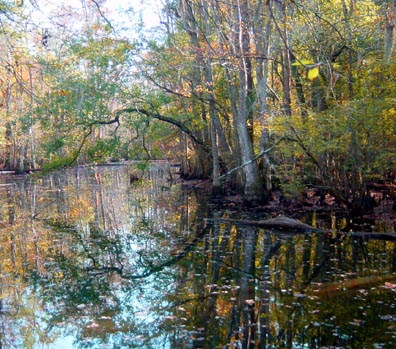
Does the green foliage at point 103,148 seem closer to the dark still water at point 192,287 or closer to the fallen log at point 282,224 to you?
the dark still water at point 192,287

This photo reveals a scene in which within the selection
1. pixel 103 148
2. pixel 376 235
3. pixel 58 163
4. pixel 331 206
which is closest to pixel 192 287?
pixel 376 235

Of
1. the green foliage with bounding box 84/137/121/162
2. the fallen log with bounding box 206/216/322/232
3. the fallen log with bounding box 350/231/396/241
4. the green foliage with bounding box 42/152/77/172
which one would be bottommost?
the fallen log with bounding box 350/231/396/241

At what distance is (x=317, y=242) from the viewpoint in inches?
417

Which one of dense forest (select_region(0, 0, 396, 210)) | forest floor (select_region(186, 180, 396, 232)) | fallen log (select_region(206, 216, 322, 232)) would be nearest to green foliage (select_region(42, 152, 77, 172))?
dense forest (select_region(0, 0, 396, 210))

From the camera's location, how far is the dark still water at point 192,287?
5.67 m

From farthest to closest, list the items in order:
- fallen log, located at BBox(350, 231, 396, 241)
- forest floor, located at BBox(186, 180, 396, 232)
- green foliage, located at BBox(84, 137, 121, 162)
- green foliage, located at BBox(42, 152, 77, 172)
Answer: green foliage, located at BBox(84, 137, 121, 162) → green foliage, located at BBox(42, 152, 77, 172) → forest floor, located at BBox(186, 180, 396, 232) → fallen log, located at BBox(350, 231, 396, 241)

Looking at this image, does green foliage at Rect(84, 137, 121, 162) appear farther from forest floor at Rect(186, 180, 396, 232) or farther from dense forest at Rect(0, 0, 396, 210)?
forest floor at Rect(186, 180, 396, 232)

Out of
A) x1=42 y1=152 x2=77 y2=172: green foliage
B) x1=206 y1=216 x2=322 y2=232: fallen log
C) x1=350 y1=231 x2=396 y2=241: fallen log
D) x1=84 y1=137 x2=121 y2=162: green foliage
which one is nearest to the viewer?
x1=350 y1=231 x2=396 y2=241: fallen log

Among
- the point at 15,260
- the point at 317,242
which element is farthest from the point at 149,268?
the point at 317,242

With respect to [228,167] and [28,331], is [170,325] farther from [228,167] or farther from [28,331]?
→ [228,167]

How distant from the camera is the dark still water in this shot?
5672 mm

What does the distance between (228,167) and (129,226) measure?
7491mm

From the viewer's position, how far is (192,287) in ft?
24.7

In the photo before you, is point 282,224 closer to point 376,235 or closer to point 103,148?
point 376,235
